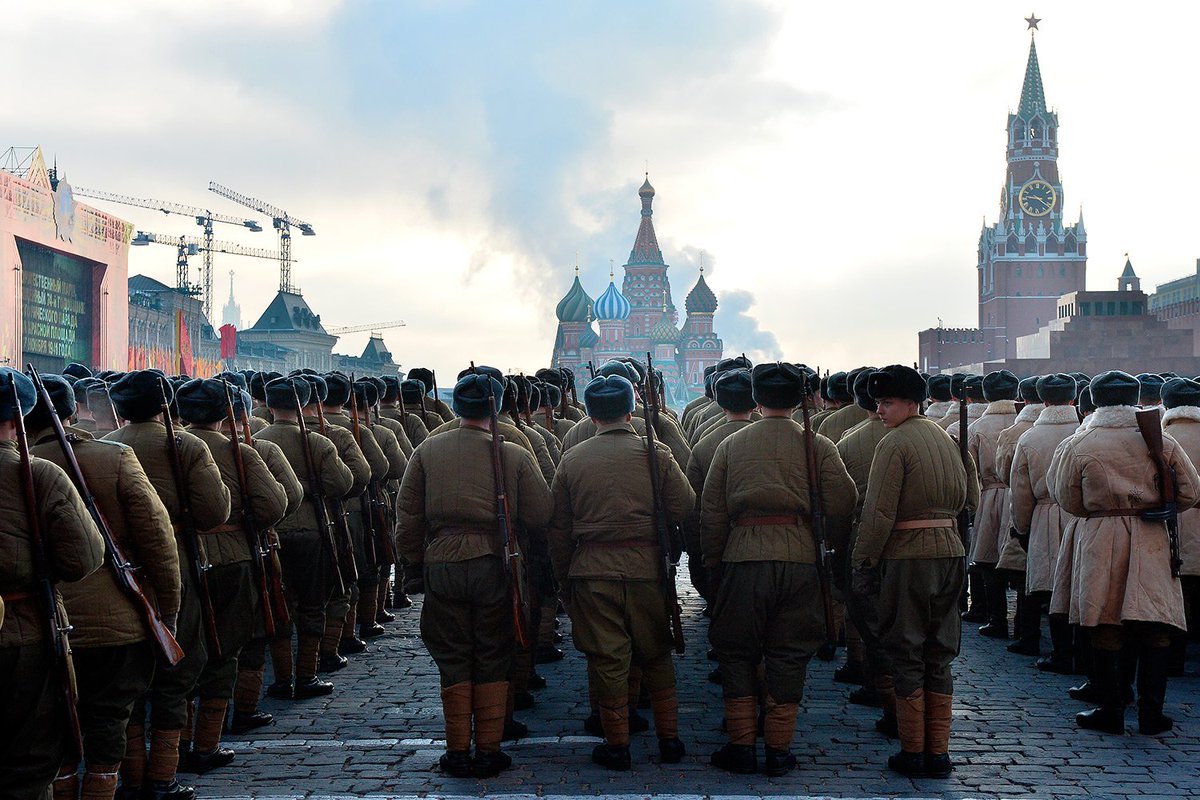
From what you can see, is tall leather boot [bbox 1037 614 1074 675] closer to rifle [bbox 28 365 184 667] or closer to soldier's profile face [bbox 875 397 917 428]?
soldier's profile face [bbox 875 397 917 428]

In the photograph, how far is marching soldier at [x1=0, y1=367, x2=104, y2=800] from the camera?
14.5ft

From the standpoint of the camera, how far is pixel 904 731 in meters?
6.36

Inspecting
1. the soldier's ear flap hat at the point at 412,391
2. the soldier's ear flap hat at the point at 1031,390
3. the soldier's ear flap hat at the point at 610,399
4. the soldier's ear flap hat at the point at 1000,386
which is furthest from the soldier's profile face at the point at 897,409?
the soldier's ear flap hat at the point at 412,391

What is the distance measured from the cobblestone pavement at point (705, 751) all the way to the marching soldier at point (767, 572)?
29 centimetres

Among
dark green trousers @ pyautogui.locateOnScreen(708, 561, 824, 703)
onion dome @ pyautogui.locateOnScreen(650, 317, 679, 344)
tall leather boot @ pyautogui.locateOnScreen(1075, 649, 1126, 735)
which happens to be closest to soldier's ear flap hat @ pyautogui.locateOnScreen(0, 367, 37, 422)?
dark green trousers @ pyautogui.locateOnScreen(708, 561, 824, 703)

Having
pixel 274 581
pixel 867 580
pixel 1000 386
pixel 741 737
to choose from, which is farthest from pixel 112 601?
pixel 1000 386

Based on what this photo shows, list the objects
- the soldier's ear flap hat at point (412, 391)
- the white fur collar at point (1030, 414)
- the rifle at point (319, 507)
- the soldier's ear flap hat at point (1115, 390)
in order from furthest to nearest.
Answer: the soldier's ear flap hat at point (412, 391), the white fur collar at point (1030, 414), the rifle at point (319, 507), the soldier's ear flap hat at point (1115, 390)

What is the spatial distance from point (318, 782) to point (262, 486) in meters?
1.62

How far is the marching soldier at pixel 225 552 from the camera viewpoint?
6.56 meters

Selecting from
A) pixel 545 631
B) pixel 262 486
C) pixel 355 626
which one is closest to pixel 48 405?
pixel 262 486

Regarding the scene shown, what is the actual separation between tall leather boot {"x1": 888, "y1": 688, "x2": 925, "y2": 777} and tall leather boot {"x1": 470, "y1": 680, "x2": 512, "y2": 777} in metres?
2.06

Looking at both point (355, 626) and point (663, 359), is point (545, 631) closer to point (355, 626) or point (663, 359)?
point (355, 626)

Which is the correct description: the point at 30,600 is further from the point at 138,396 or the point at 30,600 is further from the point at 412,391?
the point at 412,391

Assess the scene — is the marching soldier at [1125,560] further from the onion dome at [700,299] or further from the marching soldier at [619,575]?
the onion dome at [700,299]
